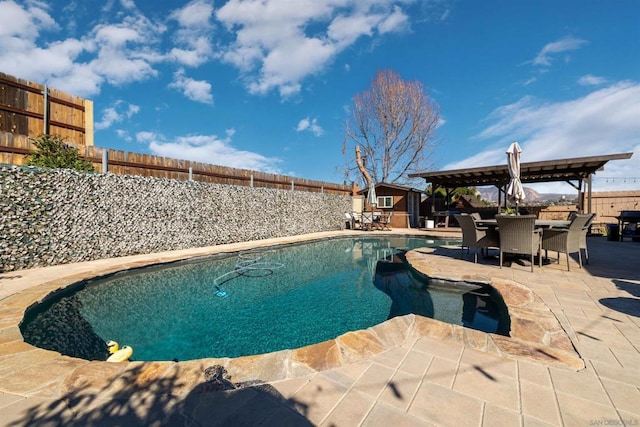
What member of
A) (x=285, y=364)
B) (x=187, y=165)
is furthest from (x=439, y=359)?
(x=187, y=165)

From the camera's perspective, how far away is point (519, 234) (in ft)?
14.6

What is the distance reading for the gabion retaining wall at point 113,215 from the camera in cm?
498

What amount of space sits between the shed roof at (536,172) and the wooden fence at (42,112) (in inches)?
502

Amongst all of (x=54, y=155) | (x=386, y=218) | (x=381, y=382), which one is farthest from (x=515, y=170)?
(x=54, y=155)

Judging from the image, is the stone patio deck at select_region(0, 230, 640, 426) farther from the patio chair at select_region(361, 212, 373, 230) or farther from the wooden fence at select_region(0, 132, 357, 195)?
the patio chair at select_region(361, 212, 373, 230)

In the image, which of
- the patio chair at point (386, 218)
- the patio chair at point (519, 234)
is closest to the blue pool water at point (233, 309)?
the patio chair at point (519, 234)

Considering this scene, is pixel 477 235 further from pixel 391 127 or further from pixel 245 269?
pixel 391 127

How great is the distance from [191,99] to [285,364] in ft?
46.6

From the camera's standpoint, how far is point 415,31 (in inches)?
483

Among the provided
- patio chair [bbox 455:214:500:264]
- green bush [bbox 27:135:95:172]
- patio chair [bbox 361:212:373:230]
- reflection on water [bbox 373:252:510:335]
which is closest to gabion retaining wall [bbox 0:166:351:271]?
green bush [bbox 27:135:95:172]

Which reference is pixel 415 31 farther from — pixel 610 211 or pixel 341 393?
pixel 341 393

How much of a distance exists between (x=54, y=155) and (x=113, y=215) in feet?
5.36

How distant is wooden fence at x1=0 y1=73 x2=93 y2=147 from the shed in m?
13.4

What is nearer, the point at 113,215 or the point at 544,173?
the point at 113,215
